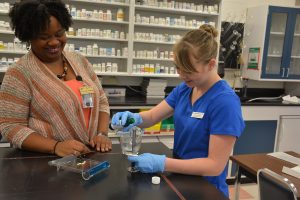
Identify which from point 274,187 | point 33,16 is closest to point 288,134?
point 274,187

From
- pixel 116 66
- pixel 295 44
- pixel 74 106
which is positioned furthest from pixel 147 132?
pixel 295 44

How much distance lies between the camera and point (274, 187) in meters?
1.42

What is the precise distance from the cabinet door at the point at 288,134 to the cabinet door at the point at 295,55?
60 cm

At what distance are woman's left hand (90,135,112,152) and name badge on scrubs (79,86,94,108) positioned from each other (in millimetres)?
176

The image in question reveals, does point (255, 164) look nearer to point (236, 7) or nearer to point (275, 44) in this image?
point (275, 44)

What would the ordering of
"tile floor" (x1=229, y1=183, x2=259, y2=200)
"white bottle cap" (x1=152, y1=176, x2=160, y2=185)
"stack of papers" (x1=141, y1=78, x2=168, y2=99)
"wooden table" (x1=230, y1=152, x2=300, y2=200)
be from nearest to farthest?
1. "white bottle cap" (x1=152, y1=176, x2=160, y2=185)
2. "wooden table" (x1=230, y1=152, x2=300, y2=200)
3. "tile floor" (x1=229, y1=183, x2=259, y2=200)
4. "stack of papers" (x1=141, y1=78, x2=168, y2=99)

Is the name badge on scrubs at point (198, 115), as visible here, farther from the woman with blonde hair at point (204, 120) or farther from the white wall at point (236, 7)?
the white wall at point (236, 7)

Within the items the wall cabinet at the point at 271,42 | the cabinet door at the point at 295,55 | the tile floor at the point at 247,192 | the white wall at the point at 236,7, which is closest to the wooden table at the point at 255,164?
the tile floor at the point at 247,192

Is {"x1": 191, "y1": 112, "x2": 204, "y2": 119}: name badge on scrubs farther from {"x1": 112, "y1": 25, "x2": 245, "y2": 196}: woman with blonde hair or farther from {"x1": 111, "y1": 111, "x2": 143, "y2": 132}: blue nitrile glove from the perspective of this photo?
{"x1": 111, "y1": 111, "x2": 143, "y2": 132}: blue nitrile glove

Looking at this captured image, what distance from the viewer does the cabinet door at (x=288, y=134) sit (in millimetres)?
3521

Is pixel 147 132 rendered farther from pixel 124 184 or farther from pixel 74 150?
pixel 124 184

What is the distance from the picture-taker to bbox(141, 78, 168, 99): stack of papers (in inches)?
134

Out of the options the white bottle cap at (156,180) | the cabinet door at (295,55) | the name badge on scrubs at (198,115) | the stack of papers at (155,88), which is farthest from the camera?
the cabinet door at (295,55)

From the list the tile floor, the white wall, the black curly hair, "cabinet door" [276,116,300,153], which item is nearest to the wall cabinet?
the white wall
